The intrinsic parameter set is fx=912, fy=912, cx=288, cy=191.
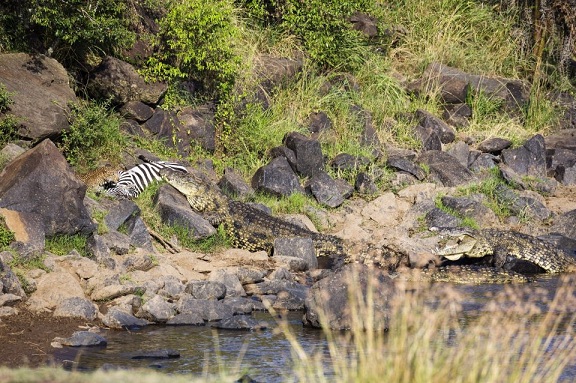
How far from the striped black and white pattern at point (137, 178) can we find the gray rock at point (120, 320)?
3226mm

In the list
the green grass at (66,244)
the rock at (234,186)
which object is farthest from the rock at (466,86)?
the green grass at (66,244)

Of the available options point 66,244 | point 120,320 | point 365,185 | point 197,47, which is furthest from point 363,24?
point 120,320

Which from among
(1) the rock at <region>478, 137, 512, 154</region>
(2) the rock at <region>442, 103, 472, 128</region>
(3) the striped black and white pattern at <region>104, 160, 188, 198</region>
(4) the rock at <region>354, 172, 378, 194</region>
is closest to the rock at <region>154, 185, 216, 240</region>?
(3) the striped black and white pattern at <region>104, 160, 188, 198</region>

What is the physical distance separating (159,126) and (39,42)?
85.5 inches

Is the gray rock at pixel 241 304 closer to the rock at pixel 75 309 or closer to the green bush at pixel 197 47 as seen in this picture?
the rock at pixel 75 309

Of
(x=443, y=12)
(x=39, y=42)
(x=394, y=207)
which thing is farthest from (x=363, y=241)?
(x=443, y=12)

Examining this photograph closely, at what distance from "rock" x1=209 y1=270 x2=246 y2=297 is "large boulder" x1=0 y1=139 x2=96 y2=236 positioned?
1486 mm

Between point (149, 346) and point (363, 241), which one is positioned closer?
point (149, 346)

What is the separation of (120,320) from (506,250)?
20.6ft

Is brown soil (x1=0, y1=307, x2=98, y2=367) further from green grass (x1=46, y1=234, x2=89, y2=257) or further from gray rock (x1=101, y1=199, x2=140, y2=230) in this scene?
gray rock (x1=101, y1=199, x2=140, y2=230)

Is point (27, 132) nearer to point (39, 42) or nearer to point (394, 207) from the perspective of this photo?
point (39, 42)

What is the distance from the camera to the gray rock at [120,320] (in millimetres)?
8516

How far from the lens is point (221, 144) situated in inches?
587

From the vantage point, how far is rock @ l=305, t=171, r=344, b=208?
13.9m
